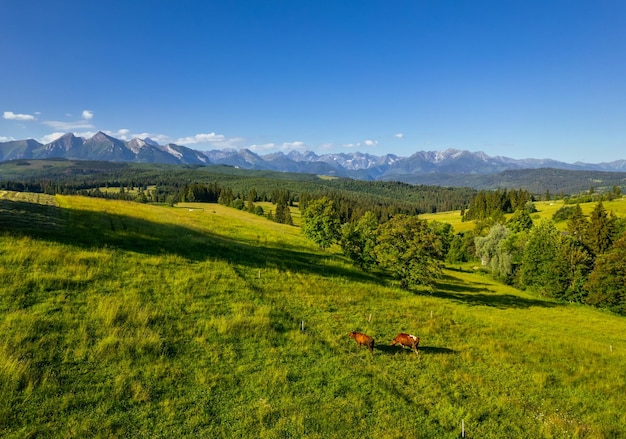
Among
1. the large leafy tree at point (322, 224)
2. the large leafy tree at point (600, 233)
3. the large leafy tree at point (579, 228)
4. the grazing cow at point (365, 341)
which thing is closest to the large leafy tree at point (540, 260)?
the large leafy tree at point (600, 233)

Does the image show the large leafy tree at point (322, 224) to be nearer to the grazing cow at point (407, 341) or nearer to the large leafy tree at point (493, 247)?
the large leafy tree at point (493, 247)

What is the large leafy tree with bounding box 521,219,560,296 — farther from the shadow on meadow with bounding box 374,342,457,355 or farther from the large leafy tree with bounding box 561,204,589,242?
the shadow on meadow with bounding box 374,342,457,355

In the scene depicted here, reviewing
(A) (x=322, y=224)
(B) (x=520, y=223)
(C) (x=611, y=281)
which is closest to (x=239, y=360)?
(A) (x=322, y=224)

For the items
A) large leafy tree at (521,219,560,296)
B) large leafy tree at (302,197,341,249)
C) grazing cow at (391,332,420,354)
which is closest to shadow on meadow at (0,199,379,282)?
grazing cow at (391,332,420,354)

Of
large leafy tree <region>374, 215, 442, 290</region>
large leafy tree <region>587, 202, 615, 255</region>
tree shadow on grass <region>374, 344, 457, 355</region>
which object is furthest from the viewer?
large leafy tree <region>587, 202, 615, 255</region>

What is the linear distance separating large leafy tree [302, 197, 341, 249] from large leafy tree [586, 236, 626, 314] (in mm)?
49260

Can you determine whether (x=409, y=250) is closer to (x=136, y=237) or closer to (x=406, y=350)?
(x=406, y=350)

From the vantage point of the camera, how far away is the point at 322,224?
2896 inches

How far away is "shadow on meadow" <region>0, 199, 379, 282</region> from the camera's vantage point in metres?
26.5

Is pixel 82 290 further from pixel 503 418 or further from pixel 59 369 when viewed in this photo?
pixel 503 418

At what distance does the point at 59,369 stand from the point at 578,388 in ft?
83.1

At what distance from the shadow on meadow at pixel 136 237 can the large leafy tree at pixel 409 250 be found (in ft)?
12.6

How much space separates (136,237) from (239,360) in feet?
72.1

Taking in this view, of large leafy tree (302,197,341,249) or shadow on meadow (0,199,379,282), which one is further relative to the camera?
large leafy tree (302,197,341,249)
